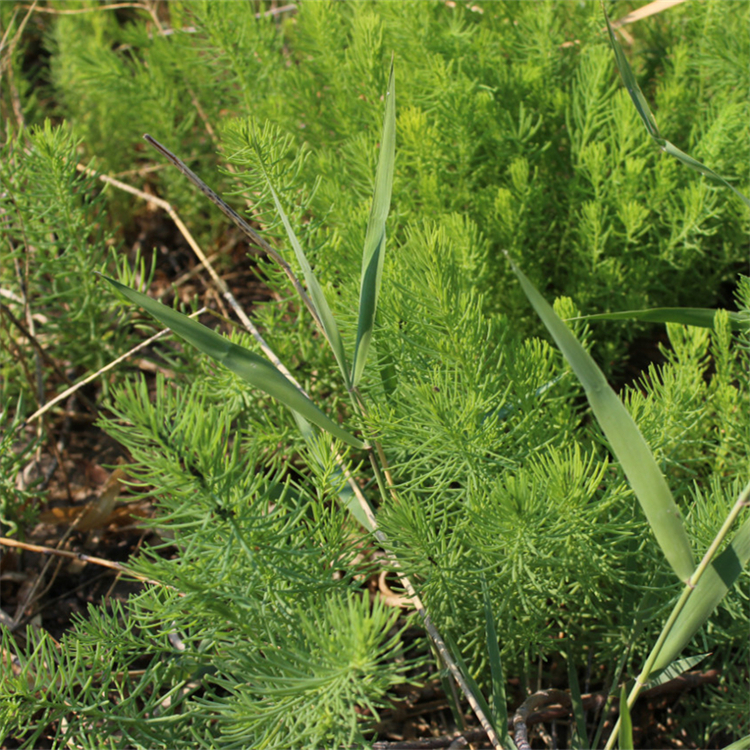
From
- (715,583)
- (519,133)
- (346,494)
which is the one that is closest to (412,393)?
(346,494)

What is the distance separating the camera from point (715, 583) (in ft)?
2.33

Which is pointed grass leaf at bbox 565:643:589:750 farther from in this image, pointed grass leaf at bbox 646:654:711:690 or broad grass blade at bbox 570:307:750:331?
broad grass blade at bbox 570:307:750:331

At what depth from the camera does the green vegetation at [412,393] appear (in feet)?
2.39

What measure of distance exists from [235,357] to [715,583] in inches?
21.7


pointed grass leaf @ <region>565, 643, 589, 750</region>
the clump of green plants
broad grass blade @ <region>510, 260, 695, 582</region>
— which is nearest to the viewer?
broad grass blade @ <region>510, 260, 695, 582</region>

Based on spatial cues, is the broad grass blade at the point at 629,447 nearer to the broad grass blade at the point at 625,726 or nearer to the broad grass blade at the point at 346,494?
the broad grass blade at the point at 625,726

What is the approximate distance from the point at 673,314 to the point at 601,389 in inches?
7.1

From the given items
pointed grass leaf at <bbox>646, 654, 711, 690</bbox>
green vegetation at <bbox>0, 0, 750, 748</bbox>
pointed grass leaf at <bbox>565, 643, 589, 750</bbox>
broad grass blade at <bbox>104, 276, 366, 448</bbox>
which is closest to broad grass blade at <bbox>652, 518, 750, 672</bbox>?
green vegetation at <bbox>0, 0, 750, 748</bbox>

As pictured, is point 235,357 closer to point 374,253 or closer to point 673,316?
point 374,253

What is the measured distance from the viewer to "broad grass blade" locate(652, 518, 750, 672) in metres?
0.71

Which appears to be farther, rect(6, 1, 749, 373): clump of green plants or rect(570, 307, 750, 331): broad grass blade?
rect(6, 1, 749, 373): clump of green plants

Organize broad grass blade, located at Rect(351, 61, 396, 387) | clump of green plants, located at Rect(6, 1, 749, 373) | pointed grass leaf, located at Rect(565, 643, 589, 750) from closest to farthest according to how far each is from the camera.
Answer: broad grass blade, located at Rect(351, 61, 396, 387) → pointed grass leaf, located at Rect(565, 643, 589, 750) → clump of green plants, located at Rect(6, 1, 749, 373)

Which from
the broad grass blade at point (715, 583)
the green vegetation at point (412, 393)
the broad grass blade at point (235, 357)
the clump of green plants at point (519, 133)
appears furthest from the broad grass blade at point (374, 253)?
the broad grass blade at point (715, 583)

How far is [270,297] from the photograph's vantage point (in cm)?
198
